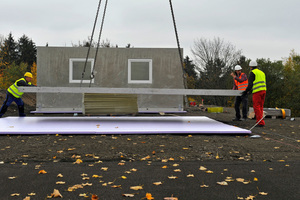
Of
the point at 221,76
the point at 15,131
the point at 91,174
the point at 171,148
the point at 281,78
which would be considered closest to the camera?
the point at 91,174

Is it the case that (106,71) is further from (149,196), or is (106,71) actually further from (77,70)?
(149,196)

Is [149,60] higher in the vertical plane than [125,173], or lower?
higher

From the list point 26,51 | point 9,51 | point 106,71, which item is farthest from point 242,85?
point 26,51

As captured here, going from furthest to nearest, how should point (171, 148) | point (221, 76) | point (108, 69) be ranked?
1. point (221, 76)
2. point (108, 69)
3. point (171, 148)

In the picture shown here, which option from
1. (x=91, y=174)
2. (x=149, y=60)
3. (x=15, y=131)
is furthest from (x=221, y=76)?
(x=91, y=174)

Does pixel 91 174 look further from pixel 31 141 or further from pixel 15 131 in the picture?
pixel 15 131

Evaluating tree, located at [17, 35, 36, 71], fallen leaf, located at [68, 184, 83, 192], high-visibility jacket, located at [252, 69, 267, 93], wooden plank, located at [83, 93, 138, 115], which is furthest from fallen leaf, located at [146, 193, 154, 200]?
tree, located at [17, 35, 36, 71]

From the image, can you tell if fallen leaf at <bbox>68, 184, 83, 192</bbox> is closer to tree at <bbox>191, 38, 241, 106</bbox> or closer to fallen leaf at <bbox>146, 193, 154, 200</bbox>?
fallen leaf at <bbox>146, 193, 154, 200</bbox>

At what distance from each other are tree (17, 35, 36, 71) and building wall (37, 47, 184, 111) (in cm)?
3488

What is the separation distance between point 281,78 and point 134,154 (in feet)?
92.1

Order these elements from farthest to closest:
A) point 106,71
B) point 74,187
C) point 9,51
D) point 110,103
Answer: point 9,51 → point 106,71 → point 110,103 → point 74,187

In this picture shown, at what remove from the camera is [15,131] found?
6.40 meters

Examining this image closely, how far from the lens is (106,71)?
44.3ft

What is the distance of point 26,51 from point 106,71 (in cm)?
3729
